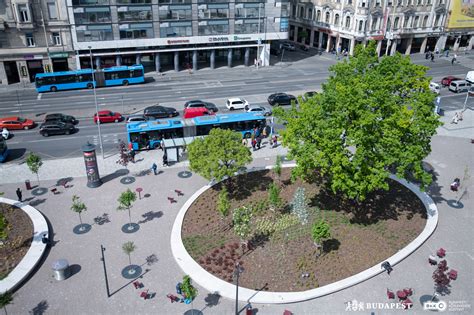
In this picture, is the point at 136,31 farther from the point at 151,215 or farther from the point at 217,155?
the point at 151,215

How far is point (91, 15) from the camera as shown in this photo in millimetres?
75500

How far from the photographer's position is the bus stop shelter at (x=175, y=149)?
151 feet

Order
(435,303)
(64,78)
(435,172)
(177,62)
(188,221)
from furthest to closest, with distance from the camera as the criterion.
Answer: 1. (177,62)
2. (64,78)
3. (435,172)
4. (188,221)
5. (435,303)

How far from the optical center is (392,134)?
31312mm

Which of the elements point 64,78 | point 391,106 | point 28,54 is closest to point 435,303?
point 391,106

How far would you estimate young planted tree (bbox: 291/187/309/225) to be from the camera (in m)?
36.1

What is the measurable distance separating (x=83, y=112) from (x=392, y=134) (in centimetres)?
4646

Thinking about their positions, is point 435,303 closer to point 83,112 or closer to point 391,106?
point 391,106

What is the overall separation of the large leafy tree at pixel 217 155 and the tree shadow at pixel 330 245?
32.7 ft

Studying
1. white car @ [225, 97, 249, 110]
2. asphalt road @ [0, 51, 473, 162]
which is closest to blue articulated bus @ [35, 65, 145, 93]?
asphalt road @ [0, 51, 473, 162]

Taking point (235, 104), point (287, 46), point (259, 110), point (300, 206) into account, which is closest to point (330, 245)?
point (300, 206)

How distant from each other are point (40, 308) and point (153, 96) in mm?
47771

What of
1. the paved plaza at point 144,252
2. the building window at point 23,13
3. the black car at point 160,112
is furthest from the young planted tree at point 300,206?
the building window at point 23,13

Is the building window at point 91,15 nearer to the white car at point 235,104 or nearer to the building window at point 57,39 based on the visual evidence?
the building window at point 57,39
